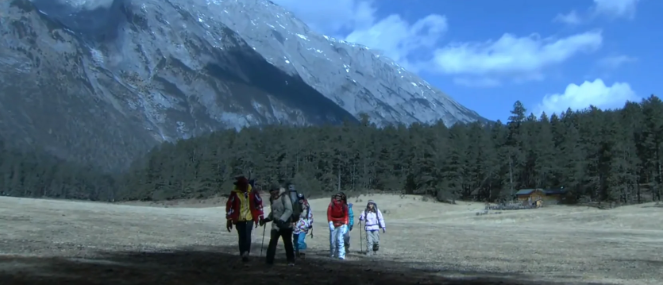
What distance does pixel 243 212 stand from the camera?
16609 mm

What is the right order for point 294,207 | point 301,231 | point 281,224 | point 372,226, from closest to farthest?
point 281,224
point 294,207
point 301,231
point 372,226

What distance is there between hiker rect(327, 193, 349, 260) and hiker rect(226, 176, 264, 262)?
3985 mm

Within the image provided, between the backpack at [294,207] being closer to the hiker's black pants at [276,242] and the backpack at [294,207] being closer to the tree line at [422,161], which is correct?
the hiker's black pants at [276,242]

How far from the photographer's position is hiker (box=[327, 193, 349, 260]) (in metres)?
20.0

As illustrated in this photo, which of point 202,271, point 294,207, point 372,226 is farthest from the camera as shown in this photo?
point 372,226

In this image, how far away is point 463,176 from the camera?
96500 millimetres

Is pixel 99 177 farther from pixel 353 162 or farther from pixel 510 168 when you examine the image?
pixel 510 168

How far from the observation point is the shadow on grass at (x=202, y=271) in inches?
477

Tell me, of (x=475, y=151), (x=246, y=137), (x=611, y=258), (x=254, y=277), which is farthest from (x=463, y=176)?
Result: (x=254, y=277)

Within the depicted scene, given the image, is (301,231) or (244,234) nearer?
(244,234)

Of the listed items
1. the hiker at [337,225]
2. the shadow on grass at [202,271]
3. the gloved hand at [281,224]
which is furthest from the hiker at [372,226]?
the gloved hand at [281,224]

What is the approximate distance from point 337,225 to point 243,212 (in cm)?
447

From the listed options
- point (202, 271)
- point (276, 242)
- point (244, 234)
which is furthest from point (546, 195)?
point (202, 271)

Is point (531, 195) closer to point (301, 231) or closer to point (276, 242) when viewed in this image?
point (301, 231)
